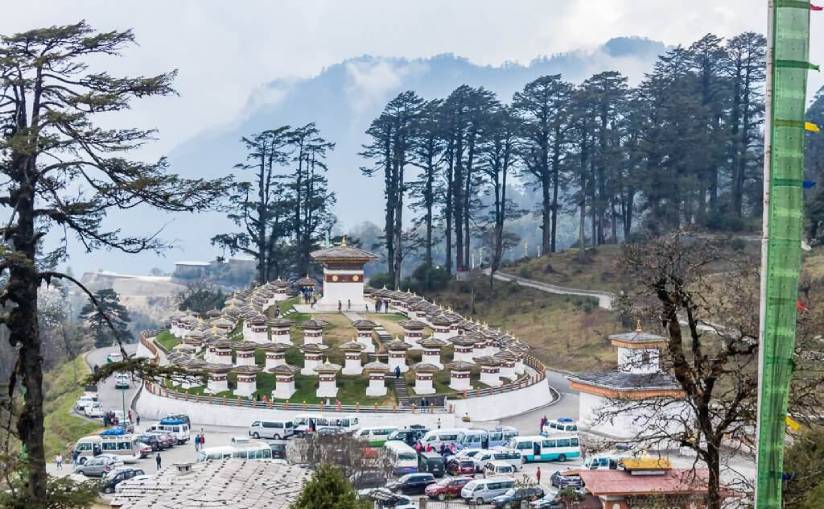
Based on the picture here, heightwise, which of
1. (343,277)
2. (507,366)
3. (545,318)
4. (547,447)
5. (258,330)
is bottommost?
(547,447)

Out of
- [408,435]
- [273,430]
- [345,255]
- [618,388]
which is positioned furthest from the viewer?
[345,255]

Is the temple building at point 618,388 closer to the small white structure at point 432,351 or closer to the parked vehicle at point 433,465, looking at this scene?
the parked vehicle at point 433,465

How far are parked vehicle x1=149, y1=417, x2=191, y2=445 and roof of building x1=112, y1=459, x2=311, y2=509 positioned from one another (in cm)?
1267

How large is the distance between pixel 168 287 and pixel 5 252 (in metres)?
148

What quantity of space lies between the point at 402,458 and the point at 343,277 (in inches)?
888

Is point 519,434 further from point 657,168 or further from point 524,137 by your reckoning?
point 524,137

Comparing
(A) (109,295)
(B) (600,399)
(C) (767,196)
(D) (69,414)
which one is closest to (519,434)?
(B) (600,399)

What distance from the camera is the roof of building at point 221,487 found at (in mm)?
22109

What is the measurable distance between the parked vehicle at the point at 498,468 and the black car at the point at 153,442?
12.4 metres

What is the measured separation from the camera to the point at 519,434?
4047 centimetres

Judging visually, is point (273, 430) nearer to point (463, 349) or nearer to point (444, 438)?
point (444, 438)

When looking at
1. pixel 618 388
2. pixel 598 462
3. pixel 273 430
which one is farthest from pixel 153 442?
pixel 618 388

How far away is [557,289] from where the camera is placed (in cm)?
6825

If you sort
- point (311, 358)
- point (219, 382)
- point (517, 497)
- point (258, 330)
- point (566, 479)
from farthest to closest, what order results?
point (258, 330) < point (311, 358) < point (219, 382) < point (566, 479) < point (517, 497)
